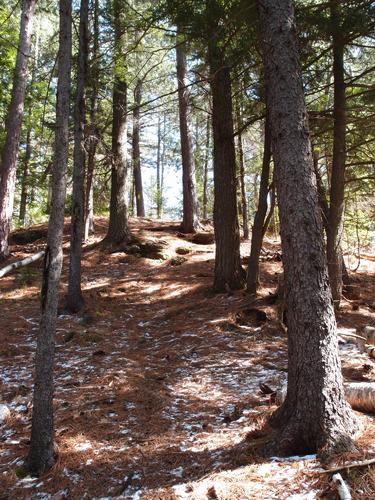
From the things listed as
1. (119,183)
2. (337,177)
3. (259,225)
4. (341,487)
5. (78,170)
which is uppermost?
(119,183)

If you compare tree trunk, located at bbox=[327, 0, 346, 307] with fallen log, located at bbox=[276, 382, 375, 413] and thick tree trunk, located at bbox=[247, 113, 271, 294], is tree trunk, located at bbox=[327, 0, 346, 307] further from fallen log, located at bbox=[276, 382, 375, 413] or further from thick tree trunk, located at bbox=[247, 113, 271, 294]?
fallen log, located at bbox=[276, 382, 375, 413]

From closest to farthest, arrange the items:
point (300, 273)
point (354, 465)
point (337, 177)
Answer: point (354, 465)
point (300, 273)
point (337, 177)

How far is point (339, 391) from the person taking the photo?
376 cm

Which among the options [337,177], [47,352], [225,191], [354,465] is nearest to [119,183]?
[225,191]

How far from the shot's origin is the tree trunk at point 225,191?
9289 millimetres

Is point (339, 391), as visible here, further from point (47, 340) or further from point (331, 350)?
point (47, 340)

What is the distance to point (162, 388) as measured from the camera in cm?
573

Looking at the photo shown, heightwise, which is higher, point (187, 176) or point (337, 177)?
point (187, 176)

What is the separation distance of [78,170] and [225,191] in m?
3.17

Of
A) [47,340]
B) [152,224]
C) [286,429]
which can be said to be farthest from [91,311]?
[152,224]

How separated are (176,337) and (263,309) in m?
1.76

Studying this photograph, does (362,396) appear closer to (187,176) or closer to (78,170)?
(78,170)

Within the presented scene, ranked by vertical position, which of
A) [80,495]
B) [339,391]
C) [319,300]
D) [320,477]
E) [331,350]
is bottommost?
[80,495]

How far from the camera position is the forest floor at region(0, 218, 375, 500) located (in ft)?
11.8
